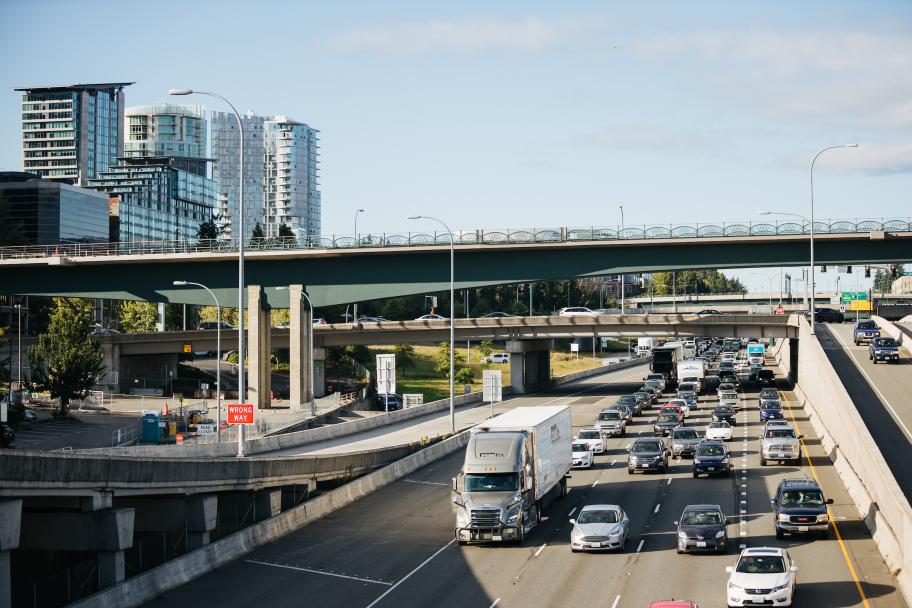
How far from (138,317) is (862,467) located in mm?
107692

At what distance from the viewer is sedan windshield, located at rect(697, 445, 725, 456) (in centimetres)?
4486

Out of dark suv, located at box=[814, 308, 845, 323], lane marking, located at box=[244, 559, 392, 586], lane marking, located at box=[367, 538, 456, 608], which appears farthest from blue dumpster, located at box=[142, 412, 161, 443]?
dark suv, located at box=[814, 308, 845, 323]

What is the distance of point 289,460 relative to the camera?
38.8m

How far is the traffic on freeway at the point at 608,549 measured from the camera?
26656 mm

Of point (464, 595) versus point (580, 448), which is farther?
point (580, 448)

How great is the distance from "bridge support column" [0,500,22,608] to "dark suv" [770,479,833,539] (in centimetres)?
2104

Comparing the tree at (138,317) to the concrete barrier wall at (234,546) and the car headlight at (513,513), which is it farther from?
the car headlight at (513,513)

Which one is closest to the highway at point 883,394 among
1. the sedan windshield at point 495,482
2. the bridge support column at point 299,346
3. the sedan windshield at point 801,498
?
the sedan windshield at point 801,498

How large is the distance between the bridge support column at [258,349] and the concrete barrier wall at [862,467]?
37.7 m

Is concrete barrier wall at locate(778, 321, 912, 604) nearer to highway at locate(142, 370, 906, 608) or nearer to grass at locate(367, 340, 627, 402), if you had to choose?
highway at locate(142, 370, 906, 608)

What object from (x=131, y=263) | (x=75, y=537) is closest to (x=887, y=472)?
(x=75, y=537)

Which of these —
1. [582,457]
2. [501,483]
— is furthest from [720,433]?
[501,483]

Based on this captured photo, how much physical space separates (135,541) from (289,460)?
5779 millimetres

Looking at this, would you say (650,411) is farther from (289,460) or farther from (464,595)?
(464,595)
